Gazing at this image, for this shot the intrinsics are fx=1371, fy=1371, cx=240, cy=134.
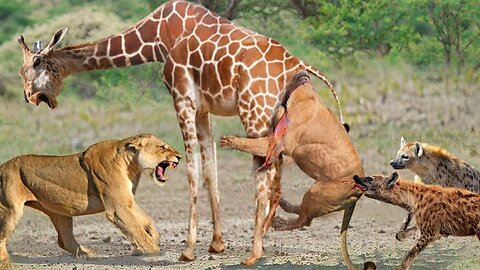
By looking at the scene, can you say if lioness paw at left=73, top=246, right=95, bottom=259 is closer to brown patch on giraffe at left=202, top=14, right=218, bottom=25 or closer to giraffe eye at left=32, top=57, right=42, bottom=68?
giraffe eye at left=32, top=57, right=42, bottom=68

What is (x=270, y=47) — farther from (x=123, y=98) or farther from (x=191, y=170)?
(x=123, y=98)

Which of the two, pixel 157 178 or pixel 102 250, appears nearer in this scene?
pixel 157 178

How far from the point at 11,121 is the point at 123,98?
5.99 feet

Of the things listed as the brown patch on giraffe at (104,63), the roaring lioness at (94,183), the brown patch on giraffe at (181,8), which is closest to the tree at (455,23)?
the brown patch on giraffe at (181,8)

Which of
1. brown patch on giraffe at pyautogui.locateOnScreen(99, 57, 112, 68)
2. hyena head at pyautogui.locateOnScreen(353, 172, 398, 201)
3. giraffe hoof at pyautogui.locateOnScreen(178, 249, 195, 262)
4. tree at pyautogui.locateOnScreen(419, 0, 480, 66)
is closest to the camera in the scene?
hyena head at pyautogui.locateOnScreen(353, 172, 398, 201)

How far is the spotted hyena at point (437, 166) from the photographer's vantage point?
11.0 m

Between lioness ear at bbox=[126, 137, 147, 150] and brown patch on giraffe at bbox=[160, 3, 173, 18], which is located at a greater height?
brown patch on giraffe at bbox=[160, 3, 173, 18]

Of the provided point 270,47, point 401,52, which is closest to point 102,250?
point 270,47

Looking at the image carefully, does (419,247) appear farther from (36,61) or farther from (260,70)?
(36,61)

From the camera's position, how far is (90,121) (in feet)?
68.5

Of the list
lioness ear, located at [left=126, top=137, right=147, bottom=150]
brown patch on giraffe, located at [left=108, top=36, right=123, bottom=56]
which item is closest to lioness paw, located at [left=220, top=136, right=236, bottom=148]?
lioness ear, located at [left=126, top=137, right=147, bottom=150]

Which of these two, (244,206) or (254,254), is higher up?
(254,254)

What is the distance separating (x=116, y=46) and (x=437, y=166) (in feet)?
9.19

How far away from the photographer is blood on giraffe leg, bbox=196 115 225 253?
10.8 meters
